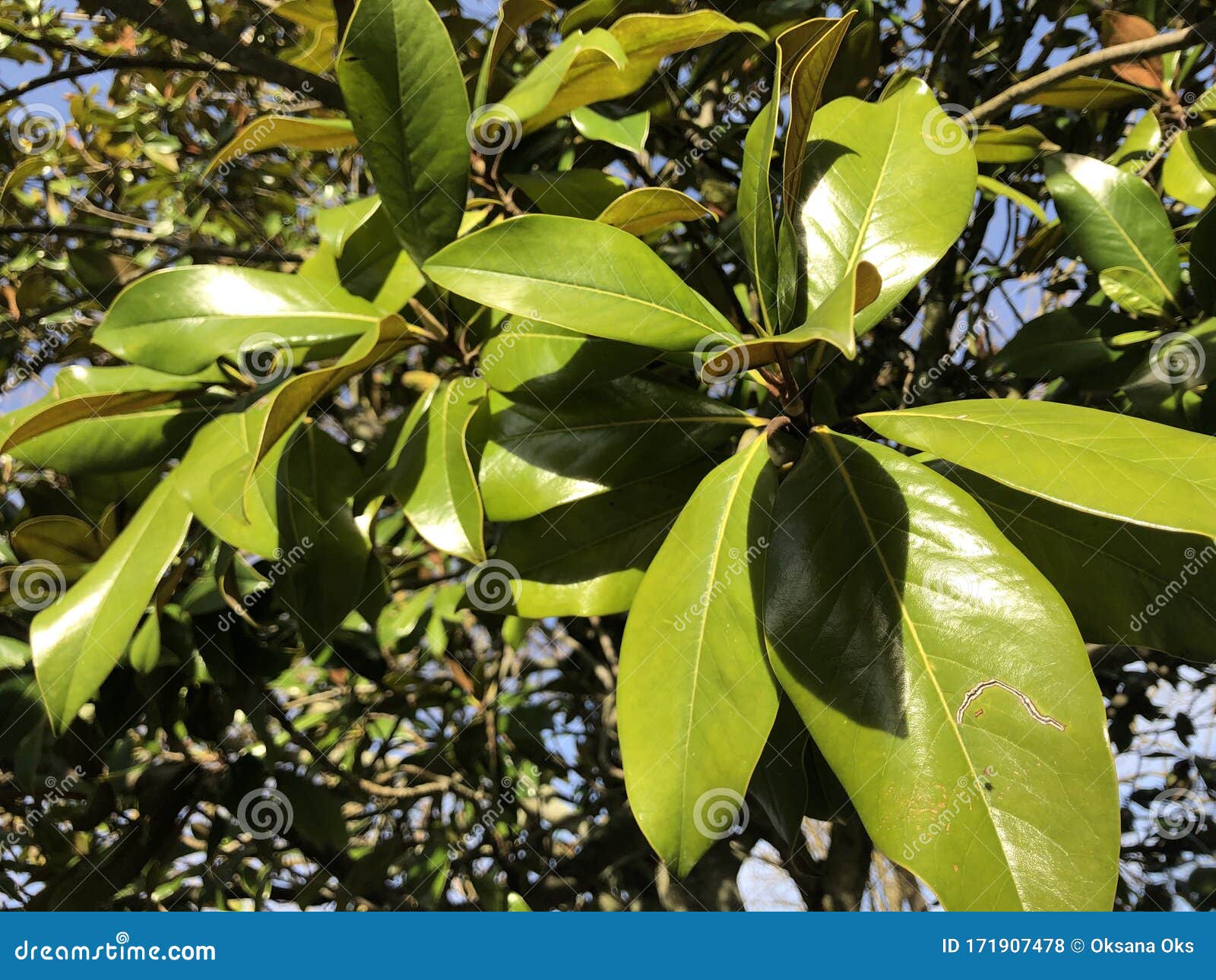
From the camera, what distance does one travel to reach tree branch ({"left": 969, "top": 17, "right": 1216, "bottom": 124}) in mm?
1167

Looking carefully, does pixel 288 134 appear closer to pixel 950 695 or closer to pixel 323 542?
pixel 323 542

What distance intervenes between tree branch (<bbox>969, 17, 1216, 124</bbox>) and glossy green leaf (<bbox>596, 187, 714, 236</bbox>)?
2.06 ft

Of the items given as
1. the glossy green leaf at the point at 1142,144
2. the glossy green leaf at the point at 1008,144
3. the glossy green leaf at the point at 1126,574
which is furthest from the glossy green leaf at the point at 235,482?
the glossy green leaf at the point at 1142,144

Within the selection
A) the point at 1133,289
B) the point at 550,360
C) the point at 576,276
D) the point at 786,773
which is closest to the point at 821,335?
the point at 576,276

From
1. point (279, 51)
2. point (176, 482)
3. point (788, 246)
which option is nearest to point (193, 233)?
point (279, 51)

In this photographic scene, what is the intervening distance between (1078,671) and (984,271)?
1430 mm

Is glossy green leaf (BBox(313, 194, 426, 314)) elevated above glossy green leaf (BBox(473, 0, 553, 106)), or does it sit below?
below

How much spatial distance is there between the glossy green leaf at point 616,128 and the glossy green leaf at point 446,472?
1.43 feet

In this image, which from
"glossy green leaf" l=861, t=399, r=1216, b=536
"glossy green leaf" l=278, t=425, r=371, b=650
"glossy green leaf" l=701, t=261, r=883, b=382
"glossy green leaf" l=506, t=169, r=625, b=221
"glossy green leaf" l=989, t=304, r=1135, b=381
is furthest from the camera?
"glossy green leaf" l=989, t=304, r=1135, b=381

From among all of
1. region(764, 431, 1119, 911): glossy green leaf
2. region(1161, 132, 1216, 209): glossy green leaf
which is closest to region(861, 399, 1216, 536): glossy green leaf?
region(764, 431, 1119, 911): glossy green leaf

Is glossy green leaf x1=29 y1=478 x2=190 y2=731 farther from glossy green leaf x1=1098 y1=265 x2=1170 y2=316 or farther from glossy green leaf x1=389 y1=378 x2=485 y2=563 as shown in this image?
glossy green leaf x1=1098 y1=265 x2=1170 y2=316

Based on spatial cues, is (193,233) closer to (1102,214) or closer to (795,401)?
(795,401)

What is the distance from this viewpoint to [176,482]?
924 millimetres

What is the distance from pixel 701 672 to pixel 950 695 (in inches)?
8.6
